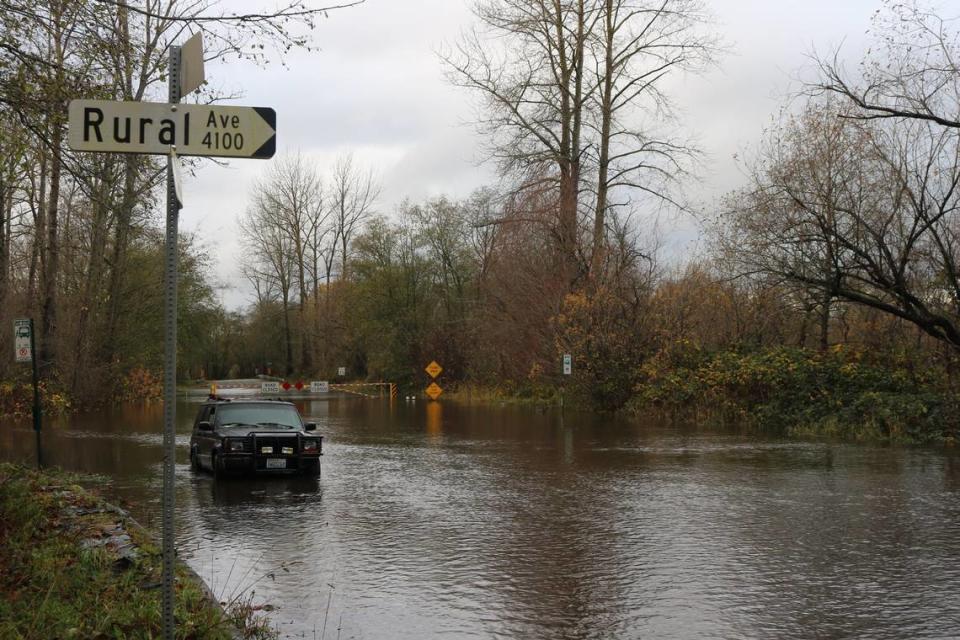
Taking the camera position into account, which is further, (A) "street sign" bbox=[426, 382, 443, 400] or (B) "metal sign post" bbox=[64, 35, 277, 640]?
(A) "street sign" bbox=[426, 382, 443, 400]

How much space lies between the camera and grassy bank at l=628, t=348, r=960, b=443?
22.3 metres

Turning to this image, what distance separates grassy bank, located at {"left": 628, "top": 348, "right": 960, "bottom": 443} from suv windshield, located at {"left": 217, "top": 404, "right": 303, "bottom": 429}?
13884 mm

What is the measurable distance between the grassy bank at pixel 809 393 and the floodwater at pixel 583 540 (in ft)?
9.34

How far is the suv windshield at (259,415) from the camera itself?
53.8 feet

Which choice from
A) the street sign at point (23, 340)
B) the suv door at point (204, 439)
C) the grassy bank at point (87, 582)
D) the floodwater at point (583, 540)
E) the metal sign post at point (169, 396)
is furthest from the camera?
the street sign at point (23, 340)

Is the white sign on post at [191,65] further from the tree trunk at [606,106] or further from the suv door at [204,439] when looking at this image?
the tree trunk at [606,106]

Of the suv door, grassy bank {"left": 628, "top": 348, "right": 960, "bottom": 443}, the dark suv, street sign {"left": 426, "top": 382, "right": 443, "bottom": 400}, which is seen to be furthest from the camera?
street sign {"left": 426, "top": 382, "right": 443, "bottom": 400}

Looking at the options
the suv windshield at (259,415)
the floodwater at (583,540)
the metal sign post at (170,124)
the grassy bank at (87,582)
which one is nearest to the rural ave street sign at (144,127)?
the metal sign post at (170,124)

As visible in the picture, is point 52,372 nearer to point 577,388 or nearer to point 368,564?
point 577,388

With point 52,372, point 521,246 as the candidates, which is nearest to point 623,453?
point 521,246

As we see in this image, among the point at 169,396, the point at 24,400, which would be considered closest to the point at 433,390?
the point at 24,400

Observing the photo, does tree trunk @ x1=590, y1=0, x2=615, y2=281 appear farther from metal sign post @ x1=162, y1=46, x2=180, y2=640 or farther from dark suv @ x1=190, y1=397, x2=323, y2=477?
metal sign post @ x1=162, y1=46, x2=180, y2=640

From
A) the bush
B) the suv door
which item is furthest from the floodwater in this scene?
the bush

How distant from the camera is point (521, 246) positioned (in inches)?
1583
